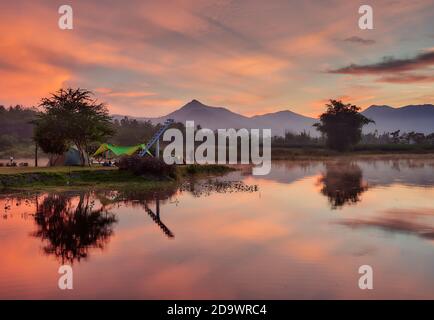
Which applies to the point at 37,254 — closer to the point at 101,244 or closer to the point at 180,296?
the point at 101,244

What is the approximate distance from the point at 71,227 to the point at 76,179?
18.4 metres

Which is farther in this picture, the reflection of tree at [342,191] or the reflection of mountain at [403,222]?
the reflection of tree at [342,191]

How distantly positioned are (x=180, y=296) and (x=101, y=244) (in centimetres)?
638

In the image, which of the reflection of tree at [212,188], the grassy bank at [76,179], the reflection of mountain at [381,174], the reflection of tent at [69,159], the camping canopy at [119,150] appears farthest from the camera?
the camping canopy at [119,150]

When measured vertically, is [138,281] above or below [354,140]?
below

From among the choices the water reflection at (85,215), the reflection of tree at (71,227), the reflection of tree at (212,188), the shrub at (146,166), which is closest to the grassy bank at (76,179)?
the shrub at (146,166)

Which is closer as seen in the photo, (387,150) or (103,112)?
(103,112)

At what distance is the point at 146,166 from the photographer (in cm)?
4025

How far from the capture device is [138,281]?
12391 millimetres

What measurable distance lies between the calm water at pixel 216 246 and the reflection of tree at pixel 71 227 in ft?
0.15

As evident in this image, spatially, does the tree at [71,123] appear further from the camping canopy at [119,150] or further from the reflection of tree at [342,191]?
the reflection of tree at [342,191]

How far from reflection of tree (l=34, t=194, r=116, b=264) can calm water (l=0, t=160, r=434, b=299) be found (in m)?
0.05

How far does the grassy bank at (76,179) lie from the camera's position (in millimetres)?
33688
